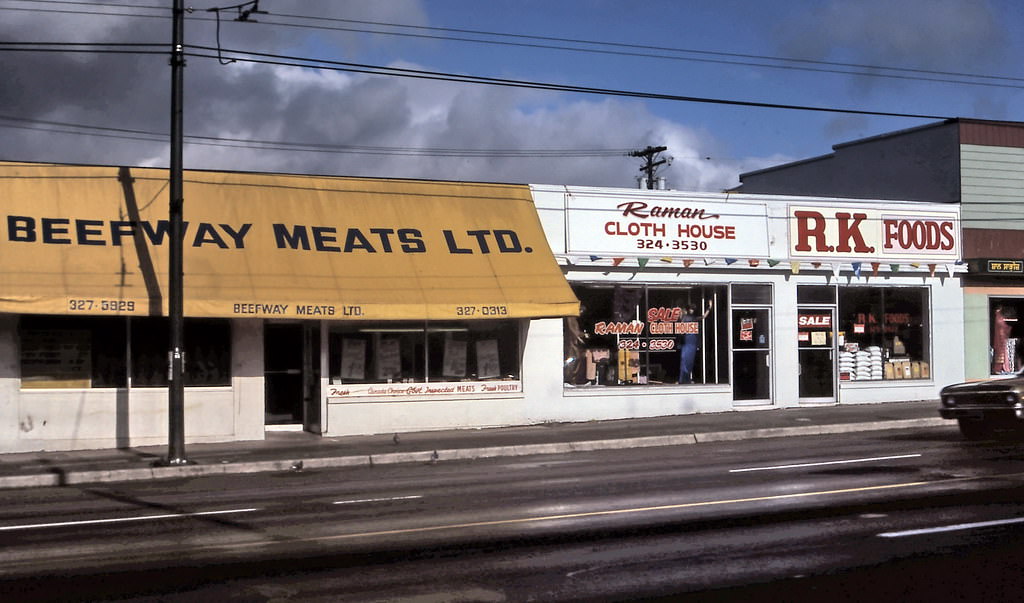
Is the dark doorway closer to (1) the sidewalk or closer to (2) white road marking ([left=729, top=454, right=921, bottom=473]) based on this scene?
(1) the sidewalk

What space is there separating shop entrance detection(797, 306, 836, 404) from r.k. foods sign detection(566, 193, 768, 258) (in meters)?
2.14

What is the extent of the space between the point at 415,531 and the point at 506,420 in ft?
36.1

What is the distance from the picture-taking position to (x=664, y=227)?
73.5 feet

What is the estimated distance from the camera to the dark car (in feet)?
55.6

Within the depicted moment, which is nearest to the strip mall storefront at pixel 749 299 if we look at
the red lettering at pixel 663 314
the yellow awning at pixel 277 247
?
the red lettering at pixel 663 314

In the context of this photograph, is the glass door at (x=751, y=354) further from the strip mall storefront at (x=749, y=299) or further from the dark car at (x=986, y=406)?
the dark car at (x=986, y=406)

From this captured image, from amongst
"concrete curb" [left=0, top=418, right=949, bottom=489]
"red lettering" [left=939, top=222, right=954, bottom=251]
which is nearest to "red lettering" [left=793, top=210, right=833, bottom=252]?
"red lettering" [left=939, top=222, right=954, bottom=251]

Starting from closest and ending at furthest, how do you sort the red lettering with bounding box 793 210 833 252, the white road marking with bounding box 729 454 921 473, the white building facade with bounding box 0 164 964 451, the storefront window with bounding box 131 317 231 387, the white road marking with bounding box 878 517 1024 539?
the white road marking with bounding box 878 517 1024 539 < the white road marking with bounding box 729 454 921 473 < the white building facade with bounding box 0 164 964 451 < the storefront window with bounding box 131 317 231 387 < the red lettering with bounding box 793 210 833 252

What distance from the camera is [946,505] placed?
10844 millimetres

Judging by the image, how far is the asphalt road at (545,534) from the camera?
7648 millimetres

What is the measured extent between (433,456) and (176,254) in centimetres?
518

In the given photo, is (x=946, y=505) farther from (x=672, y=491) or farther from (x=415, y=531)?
(x=415, y=531)

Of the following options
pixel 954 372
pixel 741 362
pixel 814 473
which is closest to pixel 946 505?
pixel 814 473

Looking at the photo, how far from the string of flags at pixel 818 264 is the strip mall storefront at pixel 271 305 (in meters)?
2.36
